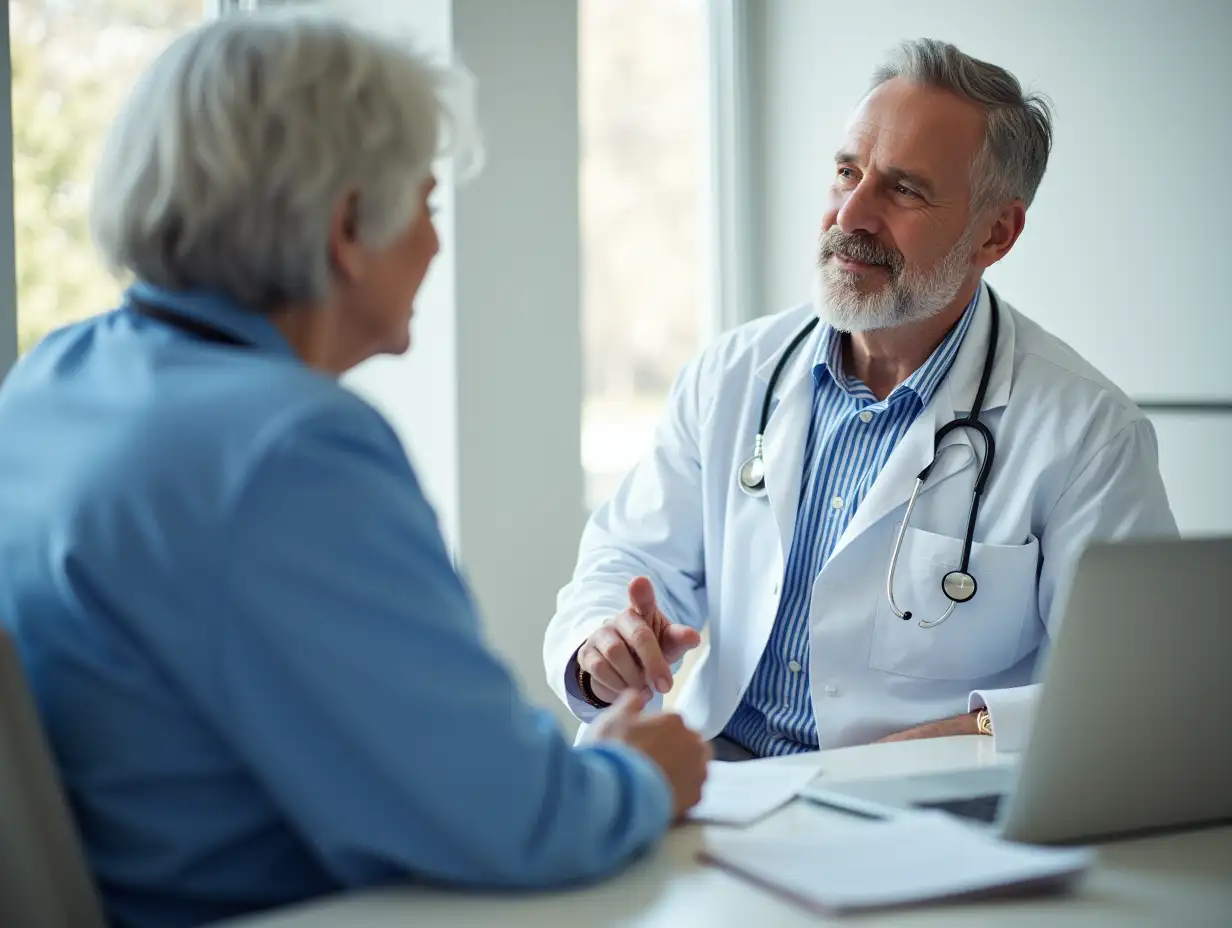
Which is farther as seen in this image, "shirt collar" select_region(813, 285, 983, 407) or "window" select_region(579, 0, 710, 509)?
"window" select_region(579, 0, 710, 509)

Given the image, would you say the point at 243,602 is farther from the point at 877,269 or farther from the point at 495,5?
the point at 495,5

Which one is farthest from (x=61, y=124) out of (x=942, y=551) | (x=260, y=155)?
(x=942, y=551)

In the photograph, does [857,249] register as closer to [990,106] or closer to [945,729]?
[990,106]

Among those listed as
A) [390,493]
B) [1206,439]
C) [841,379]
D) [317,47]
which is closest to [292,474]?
[390,493]

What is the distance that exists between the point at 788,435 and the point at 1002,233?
0.52 m

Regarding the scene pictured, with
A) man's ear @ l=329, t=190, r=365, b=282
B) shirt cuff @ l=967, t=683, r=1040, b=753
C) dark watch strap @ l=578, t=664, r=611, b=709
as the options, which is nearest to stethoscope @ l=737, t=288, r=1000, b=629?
shirt cuff @ l=967, t=683, r=1040, b=753

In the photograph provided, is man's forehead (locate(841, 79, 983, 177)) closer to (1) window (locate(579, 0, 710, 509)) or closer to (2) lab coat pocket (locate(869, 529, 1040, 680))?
(2) lab coat pocket (locate(869, 529, 1040, 680))

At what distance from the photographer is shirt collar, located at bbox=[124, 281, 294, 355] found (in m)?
1.07

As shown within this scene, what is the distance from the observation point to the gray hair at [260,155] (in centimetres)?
103

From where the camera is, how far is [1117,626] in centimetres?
104

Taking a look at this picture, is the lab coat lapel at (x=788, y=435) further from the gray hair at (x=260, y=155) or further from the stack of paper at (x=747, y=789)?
the gray hair at (x=260, y=155)

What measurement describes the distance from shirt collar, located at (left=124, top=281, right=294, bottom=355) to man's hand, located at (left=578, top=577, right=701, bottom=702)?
2.23 feet

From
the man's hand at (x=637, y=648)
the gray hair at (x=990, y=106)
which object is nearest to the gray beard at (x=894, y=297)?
the gray hair at (x=990, y=106)

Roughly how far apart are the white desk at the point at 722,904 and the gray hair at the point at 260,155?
1.60 feet
